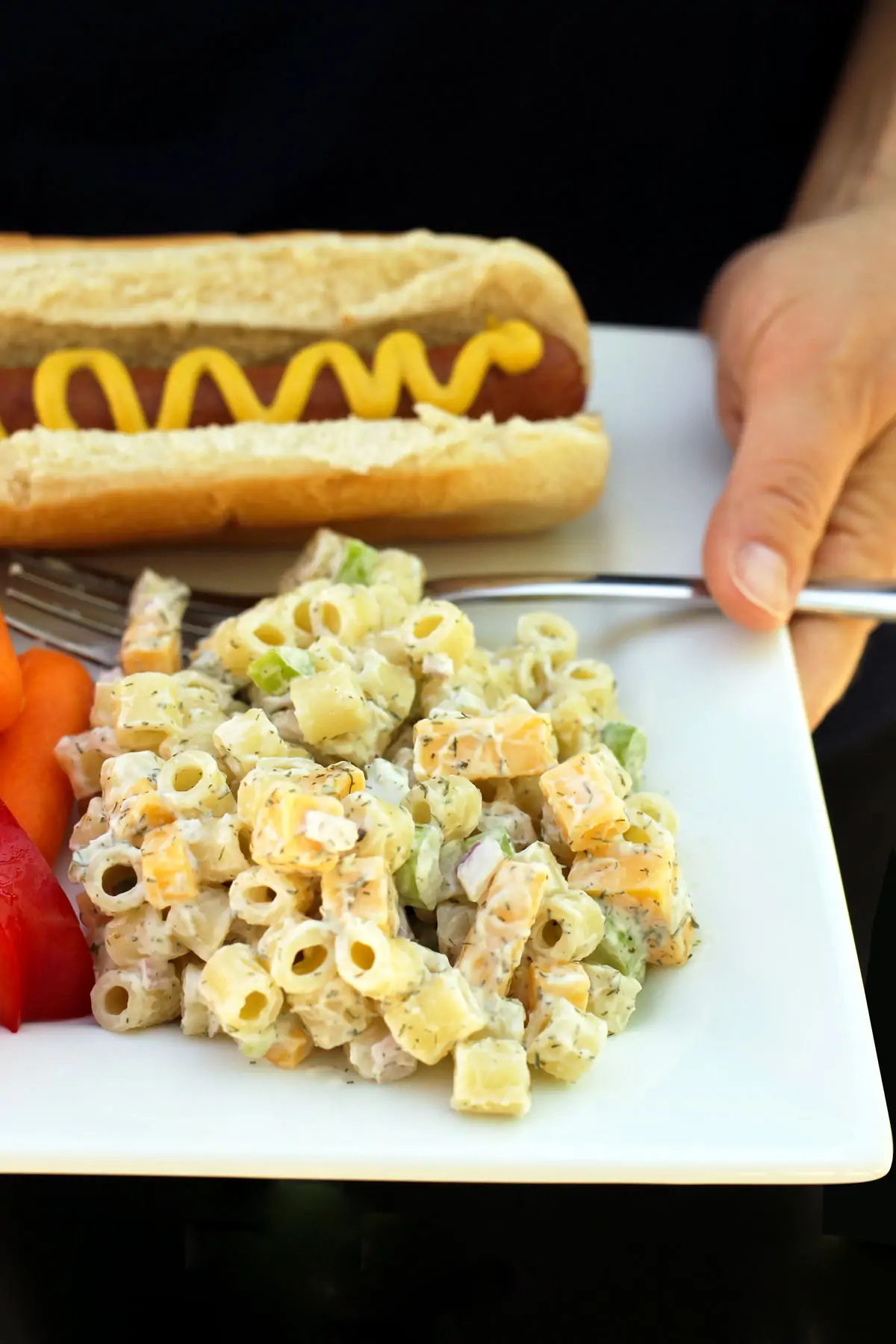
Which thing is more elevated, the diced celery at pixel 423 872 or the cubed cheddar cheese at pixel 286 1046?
the diced celery at pixel 423 872

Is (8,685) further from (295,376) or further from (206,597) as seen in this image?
(295,376)

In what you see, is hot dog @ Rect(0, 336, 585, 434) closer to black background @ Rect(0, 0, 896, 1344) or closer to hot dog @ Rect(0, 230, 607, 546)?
hot dog @ Rect(0, 230, 607, 546)

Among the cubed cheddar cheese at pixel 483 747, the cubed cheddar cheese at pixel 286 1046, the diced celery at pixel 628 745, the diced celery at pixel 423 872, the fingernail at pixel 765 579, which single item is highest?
the fingernail at pixel 765 579

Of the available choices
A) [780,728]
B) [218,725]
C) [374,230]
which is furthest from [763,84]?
[218,725]

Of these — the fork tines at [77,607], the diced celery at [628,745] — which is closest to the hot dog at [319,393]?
the fork tines at [77,607]

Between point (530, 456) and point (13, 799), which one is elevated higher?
point (530, 456)

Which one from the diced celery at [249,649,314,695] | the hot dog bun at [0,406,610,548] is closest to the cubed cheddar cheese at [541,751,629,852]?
the diced celery at [249,649,314,695]

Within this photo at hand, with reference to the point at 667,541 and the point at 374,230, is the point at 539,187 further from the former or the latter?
the point at 667,541

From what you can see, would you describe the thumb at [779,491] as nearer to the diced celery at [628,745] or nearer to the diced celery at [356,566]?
the diced celery at [628,745]
